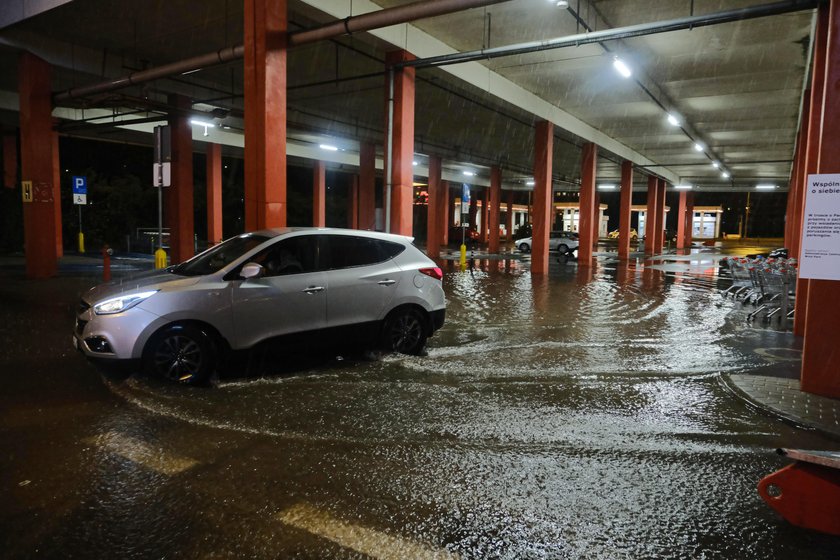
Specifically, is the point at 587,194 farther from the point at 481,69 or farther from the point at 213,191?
the point at 213,191

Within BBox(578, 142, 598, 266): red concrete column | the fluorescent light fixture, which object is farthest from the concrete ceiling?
BBox(578, 142, 598, 266): red concrete column

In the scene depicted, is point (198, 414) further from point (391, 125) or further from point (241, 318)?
point (391, 125)

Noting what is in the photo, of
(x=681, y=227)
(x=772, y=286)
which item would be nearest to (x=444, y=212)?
(x=681, y=227)

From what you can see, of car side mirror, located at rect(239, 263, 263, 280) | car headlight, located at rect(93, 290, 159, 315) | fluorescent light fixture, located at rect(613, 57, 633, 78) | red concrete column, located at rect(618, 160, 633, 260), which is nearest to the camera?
car headlight, located at rect(93, 290, 159, 315)

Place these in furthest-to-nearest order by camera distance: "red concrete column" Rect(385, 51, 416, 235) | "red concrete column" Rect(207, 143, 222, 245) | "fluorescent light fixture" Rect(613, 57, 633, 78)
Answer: "red concrete column" Rect(207, 143, 222, 245) → "fluorescent light fixture" Rect(613, 57, 633, 78) → "red concrete column" Rect(385, 51, 416, 235)

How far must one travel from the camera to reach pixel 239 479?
13.2 ft

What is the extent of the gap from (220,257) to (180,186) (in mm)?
→ 14276

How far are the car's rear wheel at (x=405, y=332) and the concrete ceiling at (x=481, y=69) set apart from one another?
274 inches

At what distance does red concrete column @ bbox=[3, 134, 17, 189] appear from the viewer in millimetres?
27172

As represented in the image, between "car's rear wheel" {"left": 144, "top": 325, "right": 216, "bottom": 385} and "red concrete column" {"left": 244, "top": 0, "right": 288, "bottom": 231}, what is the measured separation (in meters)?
4.40

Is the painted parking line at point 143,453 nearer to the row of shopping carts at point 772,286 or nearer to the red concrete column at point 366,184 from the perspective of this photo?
the row of shopping carts at point 772,286

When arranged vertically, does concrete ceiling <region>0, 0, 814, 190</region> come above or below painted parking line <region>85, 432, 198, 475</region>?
above

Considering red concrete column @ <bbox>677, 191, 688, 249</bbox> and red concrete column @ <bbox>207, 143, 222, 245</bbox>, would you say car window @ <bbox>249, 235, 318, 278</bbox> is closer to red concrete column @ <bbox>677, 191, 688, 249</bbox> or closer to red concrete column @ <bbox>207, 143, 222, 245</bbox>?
red concrete column @ <bbox>207, 143, 222, 245</bbox>

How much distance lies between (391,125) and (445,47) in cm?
282
